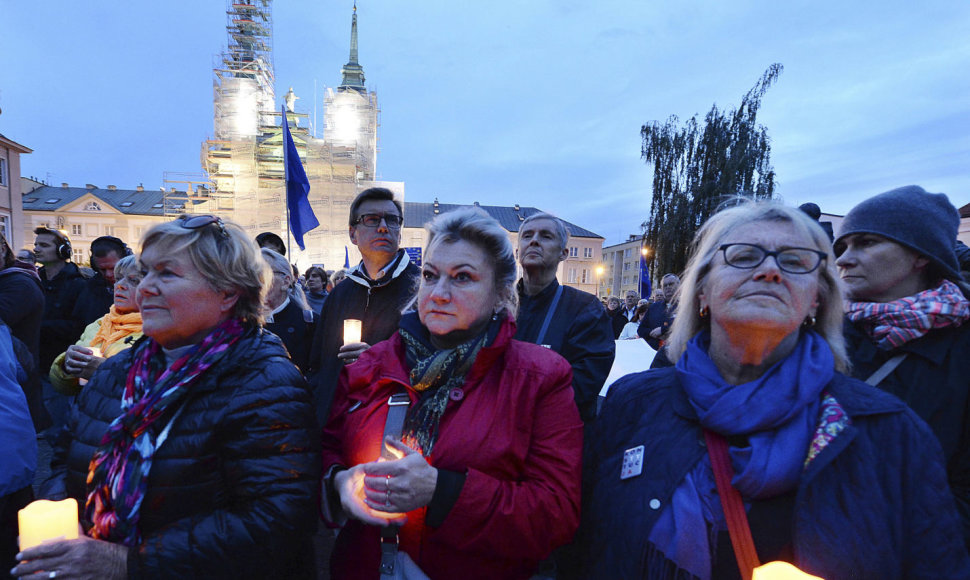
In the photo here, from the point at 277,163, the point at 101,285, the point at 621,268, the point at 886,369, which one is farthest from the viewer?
the point at 621,268

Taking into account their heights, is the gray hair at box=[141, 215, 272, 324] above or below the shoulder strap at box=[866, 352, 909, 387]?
above

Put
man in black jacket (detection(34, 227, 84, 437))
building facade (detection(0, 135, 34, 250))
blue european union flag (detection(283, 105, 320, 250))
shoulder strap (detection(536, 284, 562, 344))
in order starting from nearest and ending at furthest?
shoulder strap (detection(536, 284, 562, 344)) → man in black jacket (detection(34, 227, 84, 437)) → blue european union flag (detection(283, 105, 320, 250)) → building facade (detection(0, 135, 34, 250))

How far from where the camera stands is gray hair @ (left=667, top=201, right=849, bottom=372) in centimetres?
164

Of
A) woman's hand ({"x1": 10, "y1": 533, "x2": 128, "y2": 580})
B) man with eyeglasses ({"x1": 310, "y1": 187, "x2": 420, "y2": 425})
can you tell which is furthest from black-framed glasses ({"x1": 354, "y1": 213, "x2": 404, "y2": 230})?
woman's hand ({"x1": 10, "y1": 533, "x2": 128, "y2": 580})

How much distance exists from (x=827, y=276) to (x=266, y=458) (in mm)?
2049

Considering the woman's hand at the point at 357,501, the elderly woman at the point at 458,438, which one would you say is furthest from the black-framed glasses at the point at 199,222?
the woman's hand at the point at 357,501

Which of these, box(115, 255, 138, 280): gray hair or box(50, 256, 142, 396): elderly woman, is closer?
box(50, 256, 142, 396): elderly woman

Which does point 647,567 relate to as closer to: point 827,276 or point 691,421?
point 691,421

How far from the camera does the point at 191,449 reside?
1596 millimetres

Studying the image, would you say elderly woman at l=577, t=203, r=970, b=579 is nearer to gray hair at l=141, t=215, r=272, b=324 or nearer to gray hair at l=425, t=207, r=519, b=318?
gray hair at l=425, t=207, r=519, b=318

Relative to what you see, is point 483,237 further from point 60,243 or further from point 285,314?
point 60,243

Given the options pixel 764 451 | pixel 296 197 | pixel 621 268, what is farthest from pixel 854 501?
pixel 621 268

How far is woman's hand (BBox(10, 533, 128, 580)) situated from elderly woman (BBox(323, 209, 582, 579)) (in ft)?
2.17

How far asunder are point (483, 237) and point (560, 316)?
117 cm
